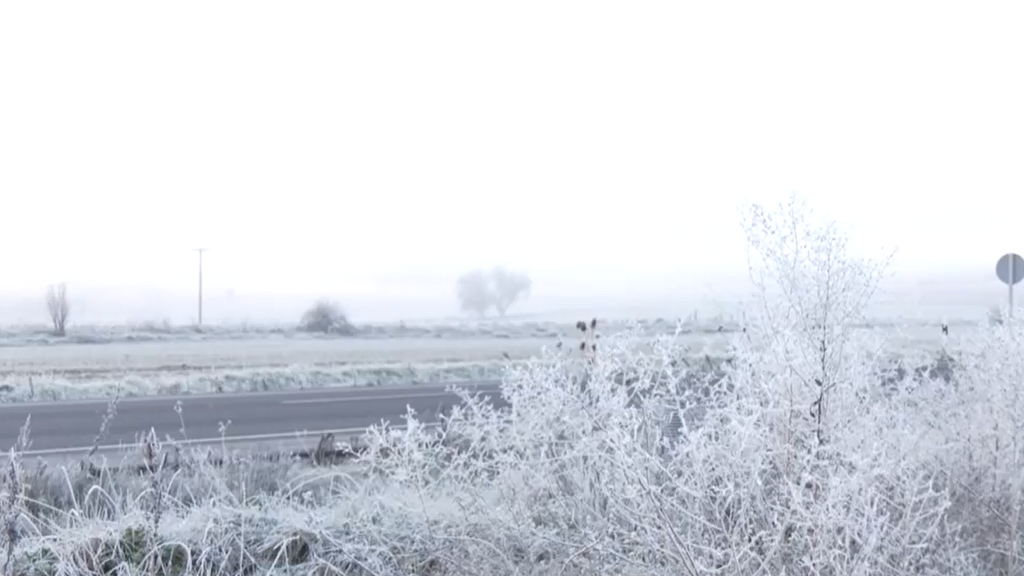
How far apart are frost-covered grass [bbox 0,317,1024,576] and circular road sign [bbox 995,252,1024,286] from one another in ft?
35.0

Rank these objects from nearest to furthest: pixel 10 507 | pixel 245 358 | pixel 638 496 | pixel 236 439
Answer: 1. pixel 638 496
2. pixel 10 507
3. pixel 236 439
4. pixel 245 358

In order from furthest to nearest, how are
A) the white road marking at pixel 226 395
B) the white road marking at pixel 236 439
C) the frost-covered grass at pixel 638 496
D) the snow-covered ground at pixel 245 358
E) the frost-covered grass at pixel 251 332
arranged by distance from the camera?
the frost-covered grass at pixel 251 332
the snow-covered ground at pixel 245 358
the white road marking at pixel 226 395
the white road marking at pixel 236 439
the frost-covered grass at pixel 638 496

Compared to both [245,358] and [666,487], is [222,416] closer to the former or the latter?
[666,487]

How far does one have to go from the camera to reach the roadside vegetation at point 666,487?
14.0 feet

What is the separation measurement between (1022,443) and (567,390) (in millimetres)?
2381

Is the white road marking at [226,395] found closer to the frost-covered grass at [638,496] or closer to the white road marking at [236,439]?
the white road marking at [236,439]

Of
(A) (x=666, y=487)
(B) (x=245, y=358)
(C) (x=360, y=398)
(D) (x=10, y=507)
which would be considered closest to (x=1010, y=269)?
(C) (x=360, y=398)

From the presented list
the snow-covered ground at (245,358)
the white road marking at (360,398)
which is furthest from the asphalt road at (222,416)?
the snow-covered ground at (245,358)

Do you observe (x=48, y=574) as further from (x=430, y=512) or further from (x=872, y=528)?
(x=872, y=528)

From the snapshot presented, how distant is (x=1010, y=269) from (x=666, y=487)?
1326cm

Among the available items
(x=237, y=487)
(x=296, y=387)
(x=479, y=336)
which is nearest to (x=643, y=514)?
(x=237, y=487)

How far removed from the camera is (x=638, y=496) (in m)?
4.25

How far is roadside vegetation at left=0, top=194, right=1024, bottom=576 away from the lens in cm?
428

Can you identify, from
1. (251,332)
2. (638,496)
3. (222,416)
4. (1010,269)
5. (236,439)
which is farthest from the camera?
(251,332)
